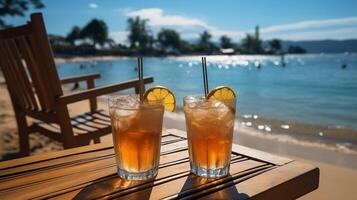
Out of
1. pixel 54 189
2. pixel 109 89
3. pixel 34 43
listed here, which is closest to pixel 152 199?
pixel 54 189

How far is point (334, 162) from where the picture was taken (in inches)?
128

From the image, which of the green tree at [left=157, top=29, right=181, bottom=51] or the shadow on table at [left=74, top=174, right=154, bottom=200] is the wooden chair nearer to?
the shadow on table at [left=74, top=174, right=154, bottom=200]

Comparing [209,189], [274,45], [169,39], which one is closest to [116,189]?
[209,189]

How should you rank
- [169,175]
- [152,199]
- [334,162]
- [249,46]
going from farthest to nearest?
[249,46] < [334,162] < [169,175] < [152,199]

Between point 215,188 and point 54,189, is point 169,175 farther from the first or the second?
point 54,189

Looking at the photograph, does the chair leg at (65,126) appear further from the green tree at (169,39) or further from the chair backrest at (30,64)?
the green tree at (169,39)

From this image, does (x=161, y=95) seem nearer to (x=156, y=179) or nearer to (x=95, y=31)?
(x=156, y=179)

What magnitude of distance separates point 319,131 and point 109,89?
4.17 m

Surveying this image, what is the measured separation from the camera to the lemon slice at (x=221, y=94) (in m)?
0.81

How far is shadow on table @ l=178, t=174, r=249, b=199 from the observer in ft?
2.30

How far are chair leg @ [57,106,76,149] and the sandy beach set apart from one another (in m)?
0.93

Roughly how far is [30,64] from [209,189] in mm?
1742

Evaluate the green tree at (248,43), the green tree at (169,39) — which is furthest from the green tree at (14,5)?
the green tree at (248,43)

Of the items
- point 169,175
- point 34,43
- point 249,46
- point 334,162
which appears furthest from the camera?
point 249,46
